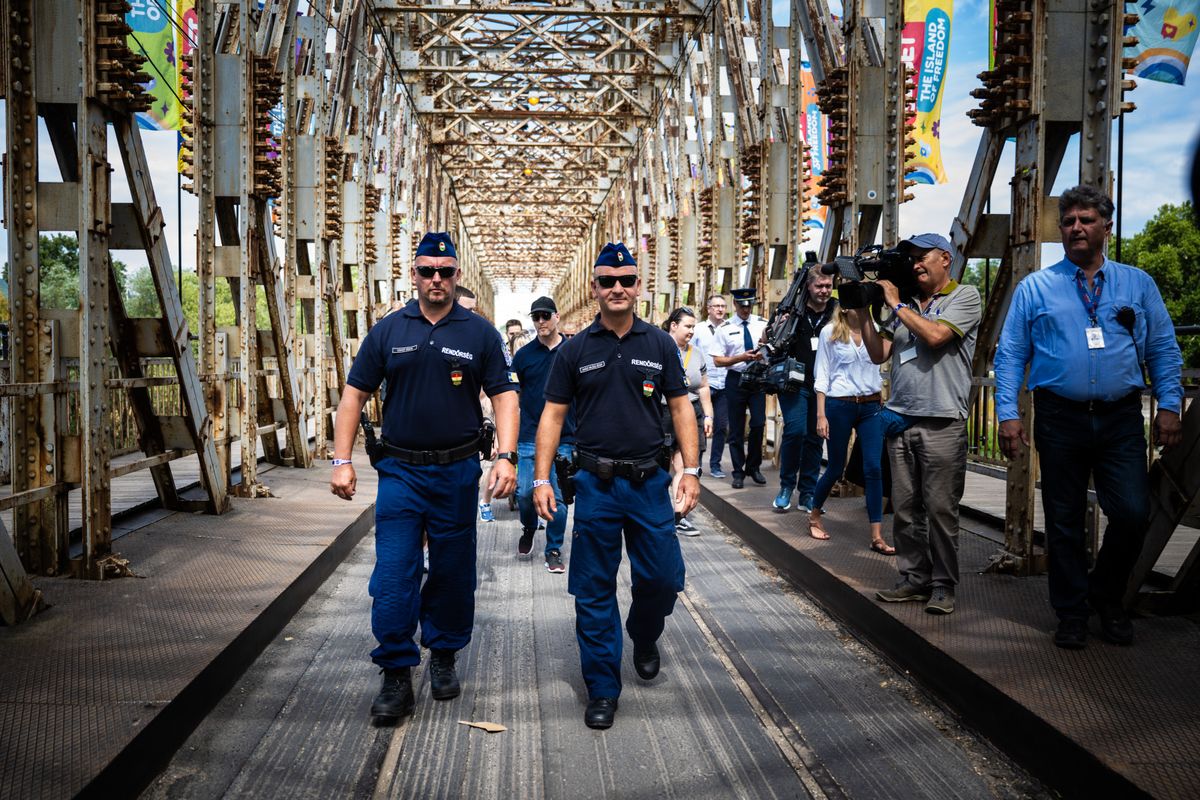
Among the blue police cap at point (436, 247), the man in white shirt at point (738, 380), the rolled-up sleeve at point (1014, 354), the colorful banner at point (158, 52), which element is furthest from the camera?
the colorful banner at point (158, 52)

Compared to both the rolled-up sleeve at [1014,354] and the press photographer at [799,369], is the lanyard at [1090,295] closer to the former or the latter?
the rolled-up sleeve at [1014,354]

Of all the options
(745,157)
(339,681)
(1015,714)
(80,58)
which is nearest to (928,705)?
(1015,714)

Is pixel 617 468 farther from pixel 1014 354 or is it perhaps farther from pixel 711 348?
pixel 711 348

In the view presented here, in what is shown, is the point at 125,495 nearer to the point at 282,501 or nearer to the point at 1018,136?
the point at 282,501

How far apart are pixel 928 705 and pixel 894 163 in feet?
20.2

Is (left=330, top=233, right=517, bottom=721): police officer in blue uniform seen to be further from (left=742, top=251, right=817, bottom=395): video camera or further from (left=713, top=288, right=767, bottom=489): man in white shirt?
(left=713, top=288, right=767, bottom=489): man in white shirt

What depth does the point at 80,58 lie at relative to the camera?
5.71 m

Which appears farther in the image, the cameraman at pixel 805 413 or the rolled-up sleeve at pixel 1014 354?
the cameraman at pixel 805 413

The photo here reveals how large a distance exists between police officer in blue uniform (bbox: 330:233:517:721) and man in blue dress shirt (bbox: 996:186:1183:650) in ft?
8.16

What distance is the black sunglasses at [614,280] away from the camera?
14.4ft

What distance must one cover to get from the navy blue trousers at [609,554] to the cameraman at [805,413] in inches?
166

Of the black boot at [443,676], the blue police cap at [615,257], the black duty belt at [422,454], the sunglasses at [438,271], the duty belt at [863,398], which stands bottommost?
the black boot at [443,676]

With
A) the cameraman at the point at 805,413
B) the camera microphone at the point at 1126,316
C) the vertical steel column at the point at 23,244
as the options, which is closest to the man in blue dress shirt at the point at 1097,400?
the camera microphone at the point at 1126,316

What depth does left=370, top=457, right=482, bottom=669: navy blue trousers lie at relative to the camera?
420 cm
